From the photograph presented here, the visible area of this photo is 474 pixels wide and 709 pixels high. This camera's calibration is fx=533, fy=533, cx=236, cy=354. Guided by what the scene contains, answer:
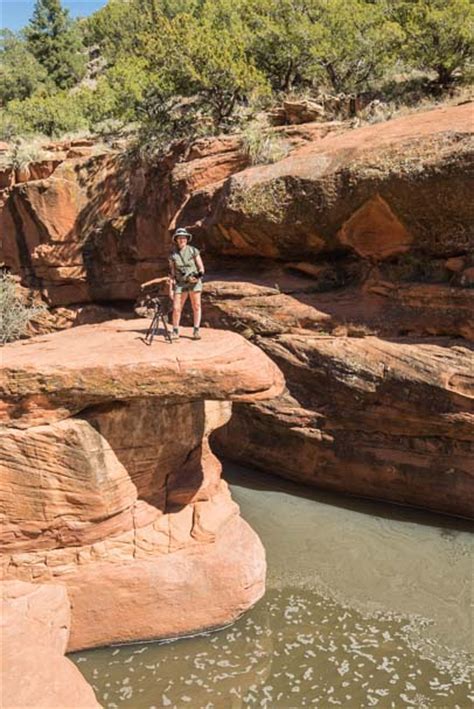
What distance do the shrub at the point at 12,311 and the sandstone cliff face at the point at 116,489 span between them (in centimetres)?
839

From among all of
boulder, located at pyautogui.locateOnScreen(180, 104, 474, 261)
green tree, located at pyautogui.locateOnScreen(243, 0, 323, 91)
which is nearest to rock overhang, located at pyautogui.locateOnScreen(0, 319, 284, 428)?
boulder, located at pyautogui.locateOnScreen(180, 104, 474, 261)

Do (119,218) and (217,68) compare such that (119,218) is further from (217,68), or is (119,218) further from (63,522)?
(63,522)

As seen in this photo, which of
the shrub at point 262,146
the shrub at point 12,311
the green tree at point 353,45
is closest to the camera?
the shrub at point 262,146

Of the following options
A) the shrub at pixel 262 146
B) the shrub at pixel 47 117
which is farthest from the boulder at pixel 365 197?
the shrub at pixel 47 117

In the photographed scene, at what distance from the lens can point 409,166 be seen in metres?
8.34

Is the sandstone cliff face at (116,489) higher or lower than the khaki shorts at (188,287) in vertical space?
lower

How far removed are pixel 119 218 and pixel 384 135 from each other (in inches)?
303

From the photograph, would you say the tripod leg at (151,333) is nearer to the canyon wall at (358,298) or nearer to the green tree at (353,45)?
the canyon wall at (358,298)

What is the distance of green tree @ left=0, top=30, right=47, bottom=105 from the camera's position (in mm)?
28344

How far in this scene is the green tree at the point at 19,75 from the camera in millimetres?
28344

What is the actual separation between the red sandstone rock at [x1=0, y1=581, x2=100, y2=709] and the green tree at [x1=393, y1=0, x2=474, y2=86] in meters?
14.5

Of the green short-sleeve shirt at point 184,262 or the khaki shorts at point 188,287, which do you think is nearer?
the green short-sleeve shirt at point 184,262

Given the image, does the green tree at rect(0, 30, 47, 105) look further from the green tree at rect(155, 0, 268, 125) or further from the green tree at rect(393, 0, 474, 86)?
the green tree at rect(393, 0, 474, 86)

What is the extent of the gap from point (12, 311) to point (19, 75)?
19538 millimetres
